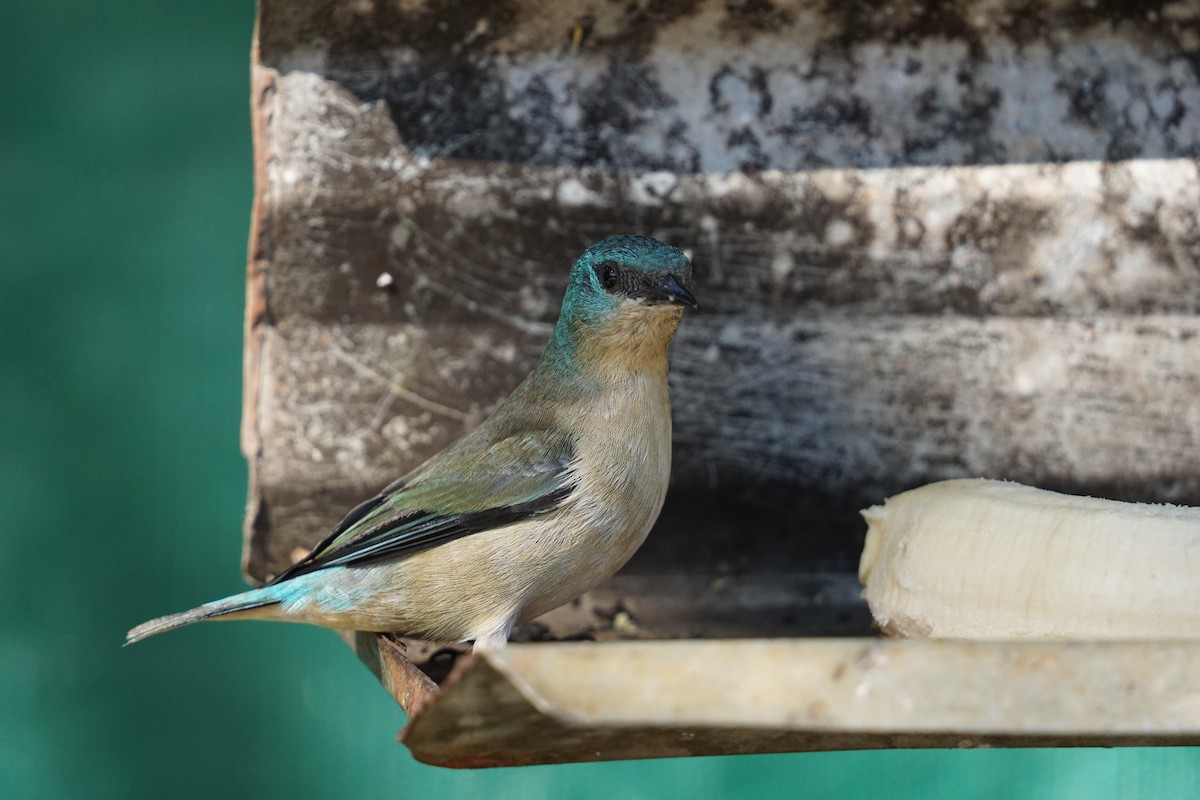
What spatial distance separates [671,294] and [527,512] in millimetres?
438

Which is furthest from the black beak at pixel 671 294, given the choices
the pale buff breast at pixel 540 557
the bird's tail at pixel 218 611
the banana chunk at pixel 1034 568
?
the bird's tail at pixel 218 611

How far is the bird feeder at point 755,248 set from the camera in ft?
8.84

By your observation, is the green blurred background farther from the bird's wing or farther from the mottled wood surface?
the bird's wing

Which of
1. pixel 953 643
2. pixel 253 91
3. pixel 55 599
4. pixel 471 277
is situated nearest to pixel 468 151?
pixel 471 277

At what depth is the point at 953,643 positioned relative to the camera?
1379mm

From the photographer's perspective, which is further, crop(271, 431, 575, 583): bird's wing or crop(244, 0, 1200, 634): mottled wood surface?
crop(244, 0, 1200, 634): mottled wood surface

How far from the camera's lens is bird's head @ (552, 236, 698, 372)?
2191 millimetres

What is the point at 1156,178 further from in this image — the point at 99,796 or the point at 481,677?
the point at 99,796

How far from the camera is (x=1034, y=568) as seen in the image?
189cm

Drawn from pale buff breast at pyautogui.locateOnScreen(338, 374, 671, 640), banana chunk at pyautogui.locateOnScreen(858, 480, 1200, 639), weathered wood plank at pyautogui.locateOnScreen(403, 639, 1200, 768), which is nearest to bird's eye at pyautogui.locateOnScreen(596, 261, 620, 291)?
pale buff breast at pyautogui.locateOnScreen(338, 374, 671, 640)

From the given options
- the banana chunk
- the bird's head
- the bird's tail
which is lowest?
the bird's tail

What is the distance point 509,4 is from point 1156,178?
1.46 m

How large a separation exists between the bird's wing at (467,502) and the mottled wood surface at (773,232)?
497 millimetres

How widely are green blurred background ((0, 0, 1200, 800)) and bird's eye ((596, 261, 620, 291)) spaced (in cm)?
102
